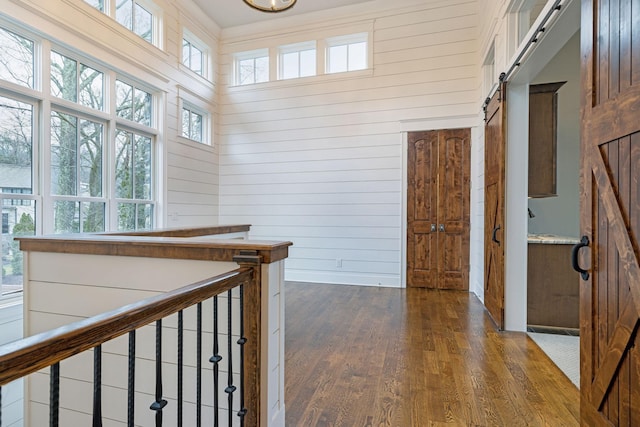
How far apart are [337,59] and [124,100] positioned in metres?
3.18

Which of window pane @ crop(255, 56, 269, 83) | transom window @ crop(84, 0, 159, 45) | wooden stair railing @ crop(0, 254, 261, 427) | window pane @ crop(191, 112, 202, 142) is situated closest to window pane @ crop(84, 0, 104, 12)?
transom window @ crop(84, 0, 159, 45)

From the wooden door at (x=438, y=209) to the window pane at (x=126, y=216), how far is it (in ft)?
12.6

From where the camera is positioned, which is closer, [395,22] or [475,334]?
[475,334]

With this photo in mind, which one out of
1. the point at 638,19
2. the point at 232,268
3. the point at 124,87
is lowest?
the point at 232,268

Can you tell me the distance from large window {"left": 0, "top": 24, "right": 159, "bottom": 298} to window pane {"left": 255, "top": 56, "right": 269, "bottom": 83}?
1.84 m

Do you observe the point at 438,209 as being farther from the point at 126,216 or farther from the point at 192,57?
the point at 192,57

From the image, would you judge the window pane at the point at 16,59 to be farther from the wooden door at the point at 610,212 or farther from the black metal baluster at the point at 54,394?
the wooden door at the point at 610,212

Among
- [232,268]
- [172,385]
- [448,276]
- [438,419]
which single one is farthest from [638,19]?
[448,276]

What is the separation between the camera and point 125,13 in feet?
13.4

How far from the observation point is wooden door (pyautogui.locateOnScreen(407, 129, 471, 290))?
473cm

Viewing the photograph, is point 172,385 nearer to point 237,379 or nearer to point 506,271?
point 237,379

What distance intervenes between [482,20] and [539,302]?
353cm

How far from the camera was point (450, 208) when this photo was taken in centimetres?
477

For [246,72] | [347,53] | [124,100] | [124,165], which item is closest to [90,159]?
[124,165]
